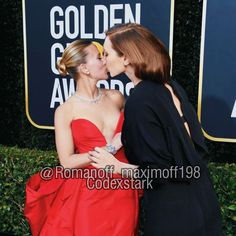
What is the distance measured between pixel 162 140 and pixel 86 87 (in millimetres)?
752

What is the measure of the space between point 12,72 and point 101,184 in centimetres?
230

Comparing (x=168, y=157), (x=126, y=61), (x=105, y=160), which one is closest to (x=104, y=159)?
(x=105, y=160)

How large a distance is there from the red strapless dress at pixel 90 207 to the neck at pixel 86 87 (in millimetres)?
186

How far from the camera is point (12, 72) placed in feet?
13.6

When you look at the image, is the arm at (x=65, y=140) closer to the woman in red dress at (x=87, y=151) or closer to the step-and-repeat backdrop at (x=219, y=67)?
the woman in red dress at (x=87, y=151)

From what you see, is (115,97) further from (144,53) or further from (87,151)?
(144,53)

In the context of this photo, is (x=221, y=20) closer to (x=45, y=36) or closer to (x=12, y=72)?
(x=45, y=36)

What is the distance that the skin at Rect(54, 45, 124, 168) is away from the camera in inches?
86.7

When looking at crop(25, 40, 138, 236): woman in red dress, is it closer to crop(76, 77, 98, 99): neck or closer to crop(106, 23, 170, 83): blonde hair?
crop(76, 77, 98, 99): neck

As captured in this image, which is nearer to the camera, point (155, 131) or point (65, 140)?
point (155, 131)

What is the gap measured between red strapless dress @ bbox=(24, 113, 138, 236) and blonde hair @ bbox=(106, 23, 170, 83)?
1.79 ft

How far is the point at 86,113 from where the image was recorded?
7.33 feet

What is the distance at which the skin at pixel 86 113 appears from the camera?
2201 millimetres

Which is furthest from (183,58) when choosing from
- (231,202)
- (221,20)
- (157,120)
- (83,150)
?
(157,120)
